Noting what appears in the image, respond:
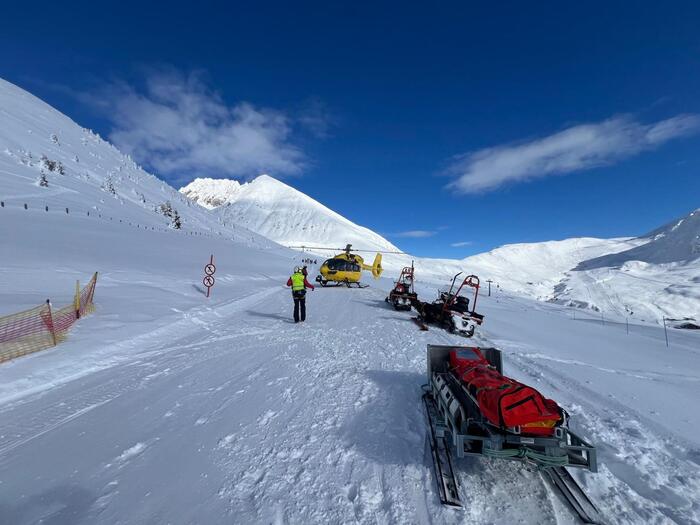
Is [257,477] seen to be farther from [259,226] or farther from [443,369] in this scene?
[259,226]

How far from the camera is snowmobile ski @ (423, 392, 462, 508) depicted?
2.74 metres

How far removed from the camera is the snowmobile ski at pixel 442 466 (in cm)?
274

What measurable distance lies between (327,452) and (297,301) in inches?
247

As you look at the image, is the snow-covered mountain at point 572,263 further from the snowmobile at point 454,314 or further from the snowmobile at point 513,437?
the snowmobile at point 513,437

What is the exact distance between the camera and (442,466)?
314 cm

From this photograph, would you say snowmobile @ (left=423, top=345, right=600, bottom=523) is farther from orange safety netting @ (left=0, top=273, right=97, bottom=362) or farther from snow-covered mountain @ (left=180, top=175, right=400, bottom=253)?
snow-covered mountain @ (left=180, top=175, right=400, bottom=253)

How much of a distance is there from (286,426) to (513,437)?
2.59 meters

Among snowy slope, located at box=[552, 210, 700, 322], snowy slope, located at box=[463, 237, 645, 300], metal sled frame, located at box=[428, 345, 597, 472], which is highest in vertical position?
snowy slope, located at box=[463, 237, 645, 300]

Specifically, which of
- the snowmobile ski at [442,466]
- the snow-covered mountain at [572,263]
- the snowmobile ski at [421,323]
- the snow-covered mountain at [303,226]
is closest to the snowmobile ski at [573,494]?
the snowmobile ski at [442,466]

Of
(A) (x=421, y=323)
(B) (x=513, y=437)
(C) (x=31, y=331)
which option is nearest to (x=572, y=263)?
(A) (x=421, y=323)

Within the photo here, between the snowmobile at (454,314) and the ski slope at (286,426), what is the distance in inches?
22.4

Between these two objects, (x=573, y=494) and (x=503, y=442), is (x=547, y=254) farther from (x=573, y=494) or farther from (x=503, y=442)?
(x=503, y=442)

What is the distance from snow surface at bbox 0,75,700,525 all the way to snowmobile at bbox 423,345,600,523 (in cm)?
16

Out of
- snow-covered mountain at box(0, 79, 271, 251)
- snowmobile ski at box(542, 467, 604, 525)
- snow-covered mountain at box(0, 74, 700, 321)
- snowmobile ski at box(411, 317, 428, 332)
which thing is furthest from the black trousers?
snow-covered mountain at box(0, 74, 700, 321)
